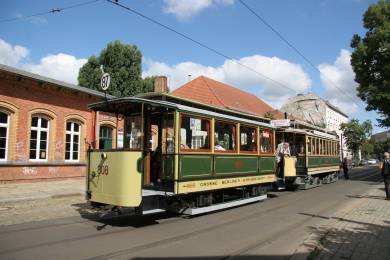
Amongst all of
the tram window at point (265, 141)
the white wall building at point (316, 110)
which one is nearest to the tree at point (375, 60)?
the tram window at point (265, 141)

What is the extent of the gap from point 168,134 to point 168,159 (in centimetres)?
65

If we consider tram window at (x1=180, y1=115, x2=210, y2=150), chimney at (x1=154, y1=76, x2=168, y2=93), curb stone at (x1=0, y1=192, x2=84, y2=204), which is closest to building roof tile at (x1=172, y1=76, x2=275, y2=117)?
chimney at (x1=154, y1=76, x2=168, y2=93)

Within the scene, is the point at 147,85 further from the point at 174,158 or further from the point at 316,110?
the point at 316,110

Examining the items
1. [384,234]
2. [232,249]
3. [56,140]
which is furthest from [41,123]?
[384,234]

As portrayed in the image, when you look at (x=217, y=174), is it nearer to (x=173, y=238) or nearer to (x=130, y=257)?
(x=173, y=238)

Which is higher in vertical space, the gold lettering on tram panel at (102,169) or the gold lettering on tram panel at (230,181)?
the gold lettering on tram panel at (102,169)

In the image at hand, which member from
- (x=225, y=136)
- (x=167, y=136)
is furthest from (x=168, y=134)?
(x=225, y=136)

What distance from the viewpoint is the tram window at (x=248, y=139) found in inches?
484

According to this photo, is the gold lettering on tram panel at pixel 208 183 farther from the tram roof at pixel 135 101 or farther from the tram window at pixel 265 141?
the tram window at pixel 265 141

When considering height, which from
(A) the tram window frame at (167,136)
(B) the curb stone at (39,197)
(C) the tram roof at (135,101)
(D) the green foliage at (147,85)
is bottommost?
(B) the curb stone at (39,197)

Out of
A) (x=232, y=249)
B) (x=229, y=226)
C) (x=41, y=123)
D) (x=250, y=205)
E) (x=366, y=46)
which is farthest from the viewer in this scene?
(x=366, y=46)

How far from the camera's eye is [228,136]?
37.9ft

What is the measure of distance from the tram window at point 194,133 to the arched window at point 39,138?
11.2 metres

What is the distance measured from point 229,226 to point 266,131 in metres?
5.48
